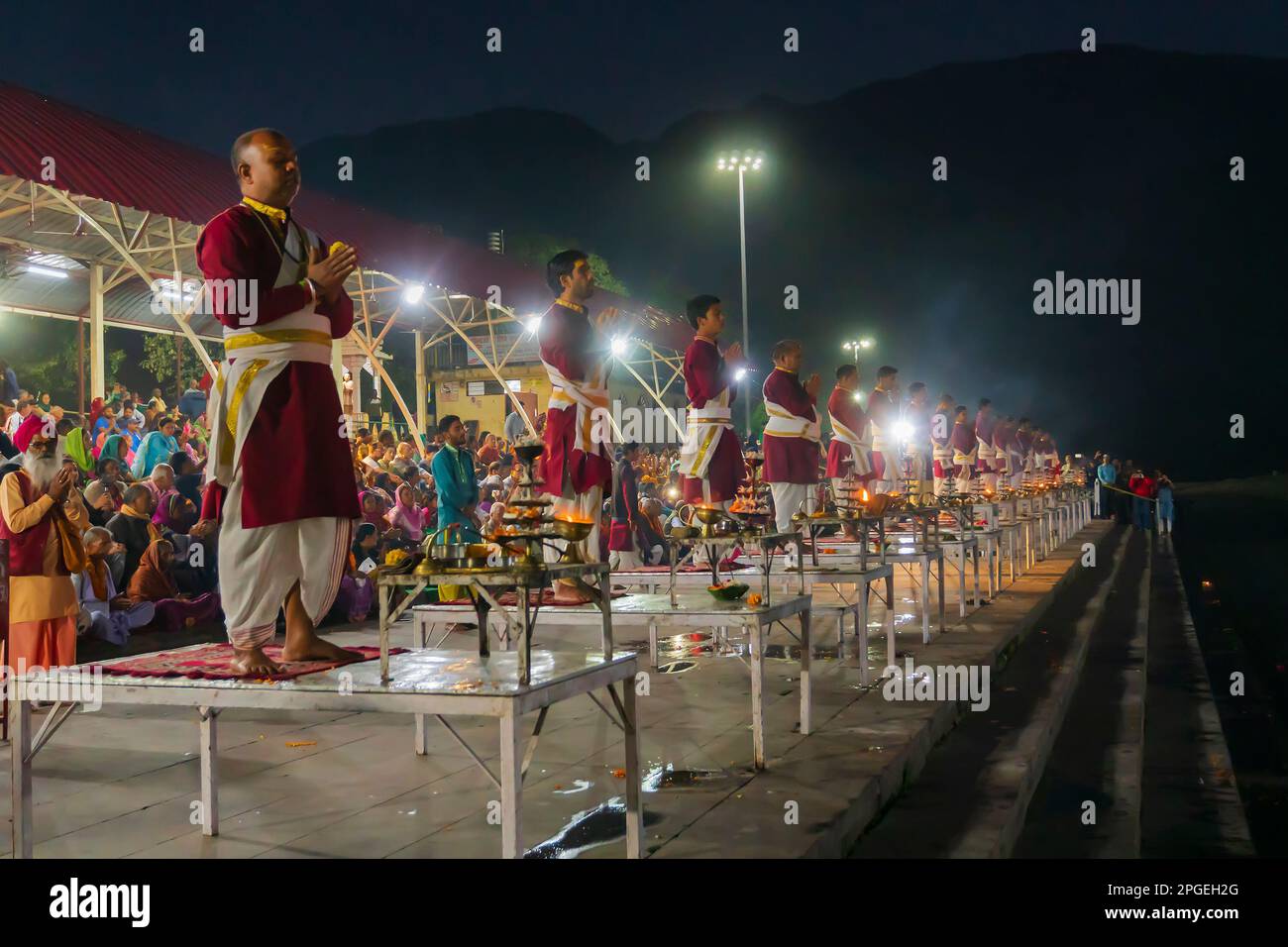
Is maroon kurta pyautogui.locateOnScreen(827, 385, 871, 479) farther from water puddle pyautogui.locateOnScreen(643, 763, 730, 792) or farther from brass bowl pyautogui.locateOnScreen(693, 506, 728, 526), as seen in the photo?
water puddle pyautogui.locateOnScreen(643, 763, 730, 792)

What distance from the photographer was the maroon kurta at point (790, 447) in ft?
28.9

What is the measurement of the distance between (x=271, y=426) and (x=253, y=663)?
76cm

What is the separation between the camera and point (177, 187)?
1216 centimetres

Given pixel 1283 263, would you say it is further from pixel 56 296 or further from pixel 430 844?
pixel 430 844

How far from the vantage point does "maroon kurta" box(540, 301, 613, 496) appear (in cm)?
635

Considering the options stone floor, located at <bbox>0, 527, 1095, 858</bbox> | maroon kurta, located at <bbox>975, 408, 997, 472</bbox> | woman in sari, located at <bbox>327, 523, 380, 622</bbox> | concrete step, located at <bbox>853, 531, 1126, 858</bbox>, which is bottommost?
concrete step, located at <bbox>853, 531, 1126, 858</bbox>

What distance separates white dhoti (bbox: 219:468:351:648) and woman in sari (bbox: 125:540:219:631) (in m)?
5.55

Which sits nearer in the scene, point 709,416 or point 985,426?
point 709,416

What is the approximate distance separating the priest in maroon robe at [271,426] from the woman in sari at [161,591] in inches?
219

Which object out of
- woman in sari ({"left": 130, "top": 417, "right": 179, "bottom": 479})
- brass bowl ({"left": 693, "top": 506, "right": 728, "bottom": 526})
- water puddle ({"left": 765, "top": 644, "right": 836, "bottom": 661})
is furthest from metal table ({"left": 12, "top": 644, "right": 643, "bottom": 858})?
woman in sari ({"left": 130, "top": 417, "right": 179, "bottom": 479})

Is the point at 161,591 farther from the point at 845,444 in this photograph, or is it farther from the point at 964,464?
the point at 964,464

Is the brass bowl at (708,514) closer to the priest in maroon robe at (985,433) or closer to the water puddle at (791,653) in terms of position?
the water puddle at (791,653)

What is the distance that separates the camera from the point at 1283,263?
71438mm

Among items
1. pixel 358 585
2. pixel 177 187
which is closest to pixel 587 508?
pixel 358 585
